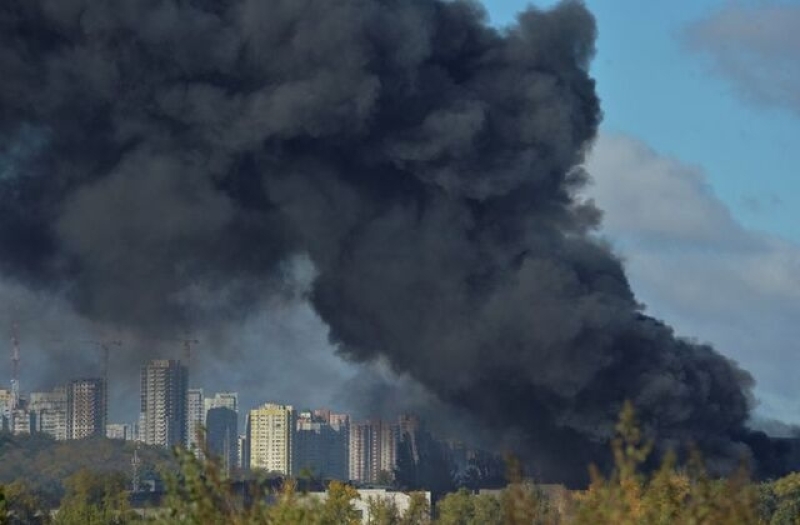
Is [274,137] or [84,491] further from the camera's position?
[84,491]

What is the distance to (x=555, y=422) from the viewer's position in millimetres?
52156

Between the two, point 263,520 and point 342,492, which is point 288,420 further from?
point 263,520

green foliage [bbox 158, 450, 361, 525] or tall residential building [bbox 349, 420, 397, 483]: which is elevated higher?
tall residential building [bbox 349, 420, 397, 483]

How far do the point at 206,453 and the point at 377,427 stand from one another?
83871mm

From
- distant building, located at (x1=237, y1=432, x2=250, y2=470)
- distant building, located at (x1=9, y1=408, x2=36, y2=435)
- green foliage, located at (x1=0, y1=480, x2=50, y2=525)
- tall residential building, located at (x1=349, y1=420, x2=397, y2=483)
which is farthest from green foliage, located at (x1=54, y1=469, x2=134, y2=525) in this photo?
distant building, located at (x1=9, y1=408, x2=36, y2=435)

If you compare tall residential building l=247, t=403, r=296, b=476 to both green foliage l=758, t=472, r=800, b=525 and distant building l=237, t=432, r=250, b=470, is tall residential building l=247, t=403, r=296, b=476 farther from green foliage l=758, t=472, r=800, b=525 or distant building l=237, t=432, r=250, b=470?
green foliage l=758, t=472, r=800, b=525

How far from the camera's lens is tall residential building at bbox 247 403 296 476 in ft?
380

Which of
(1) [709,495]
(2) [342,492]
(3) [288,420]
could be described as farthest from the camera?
(3) [288,420]

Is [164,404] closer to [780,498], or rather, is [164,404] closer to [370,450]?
[370,450]

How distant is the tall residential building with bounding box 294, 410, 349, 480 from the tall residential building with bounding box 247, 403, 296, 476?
706 mm

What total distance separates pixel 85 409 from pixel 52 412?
5.30 m

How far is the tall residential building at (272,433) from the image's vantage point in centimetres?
11581

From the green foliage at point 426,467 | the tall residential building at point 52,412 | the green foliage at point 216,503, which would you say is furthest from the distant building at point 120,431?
the green foliage at point 216,503

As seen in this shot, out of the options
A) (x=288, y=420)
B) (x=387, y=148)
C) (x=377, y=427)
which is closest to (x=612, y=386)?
(x=387, y=148)
